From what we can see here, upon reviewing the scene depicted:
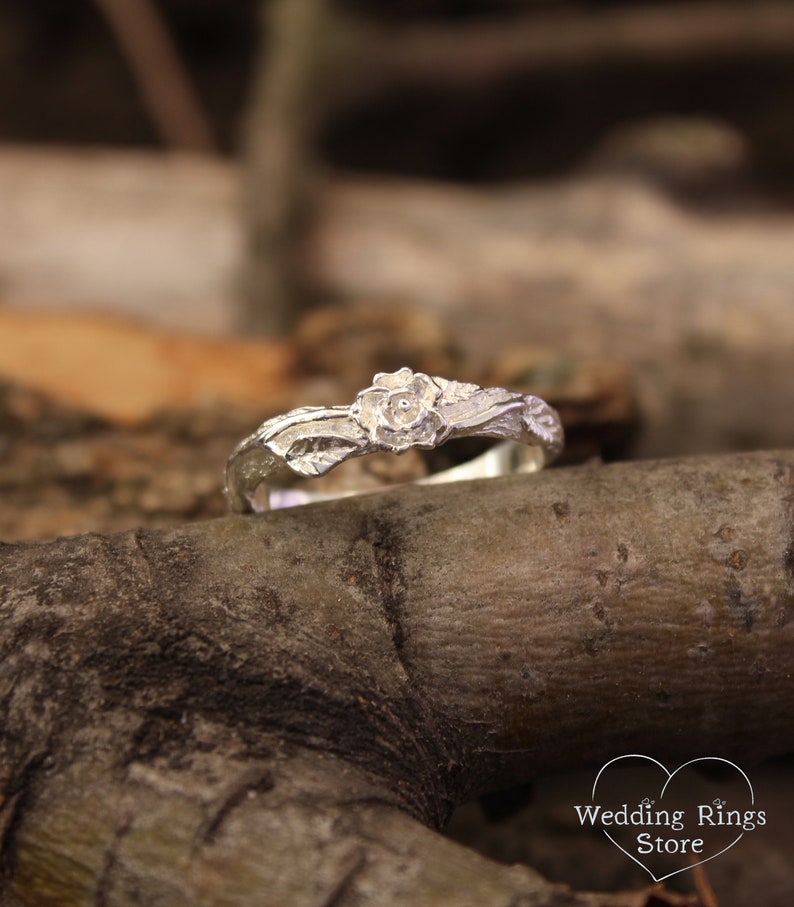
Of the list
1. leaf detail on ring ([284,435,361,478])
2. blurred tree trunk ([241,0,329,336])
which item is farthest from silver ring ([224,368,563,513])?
blurred tree trunk ([241,0,329,336])

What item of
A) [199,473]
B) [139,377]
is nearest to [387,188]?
[139,377]

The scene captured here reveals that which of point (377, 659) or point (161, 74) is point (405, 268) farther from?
point (161, 74)

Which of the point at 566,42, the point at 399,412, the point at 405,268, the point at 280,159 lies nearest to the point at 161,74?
the point at 280,159

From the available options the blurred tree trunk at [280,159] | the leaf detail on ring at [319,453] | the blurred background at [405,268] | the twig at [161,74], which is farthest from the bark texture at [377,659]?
the twig at [161,74]

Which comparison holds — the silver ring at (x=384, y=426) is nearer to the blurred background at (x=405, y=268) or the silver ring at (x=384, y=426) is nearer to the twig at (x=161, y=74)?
the blurred background at (x=405, y=268)

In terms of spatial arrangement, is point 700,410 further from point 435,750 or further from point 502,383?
point 435,750
